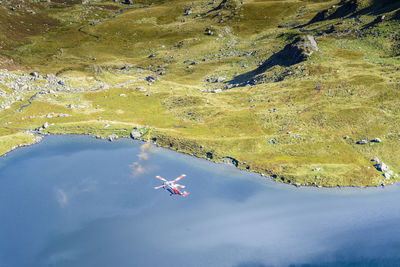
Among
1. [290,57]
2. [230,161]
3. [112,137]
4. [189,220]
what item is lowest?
[112,137]

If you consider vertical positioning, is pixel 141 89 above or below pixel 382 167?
below

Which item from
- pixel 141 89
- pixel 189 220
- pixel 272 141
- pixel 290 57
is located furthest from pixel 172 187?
pixel 290 57

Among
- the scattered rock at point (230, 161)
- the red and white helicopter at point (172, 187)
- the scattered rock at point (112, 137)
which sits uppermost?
the scattered rock at point (230, 161)

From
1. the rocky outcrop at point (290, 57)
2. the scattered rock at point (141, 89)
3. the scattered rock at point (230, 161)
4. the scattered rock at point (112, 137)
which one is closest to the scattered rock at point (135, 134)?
the scattered rock at point (112, 137)

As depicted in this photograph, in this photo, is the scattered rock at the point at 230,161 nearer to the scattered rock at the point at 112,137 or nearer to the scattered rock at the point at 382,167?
the scattered rock at the point at 382,167

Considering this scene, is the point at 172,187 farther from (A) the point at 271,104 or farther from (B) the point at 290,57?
(B) the point at 290,57

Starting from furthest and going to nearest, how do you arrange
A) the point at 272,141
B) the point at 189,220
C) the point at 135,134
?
the point at 135,134 → the point at 272,141 → the point at 189,220

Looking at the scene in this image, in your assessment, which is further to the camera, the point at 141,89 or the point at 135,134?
the point at 141,89

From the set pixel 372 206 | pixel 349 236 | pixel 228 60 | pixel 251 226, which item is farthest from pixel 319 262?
pixel 228 60
